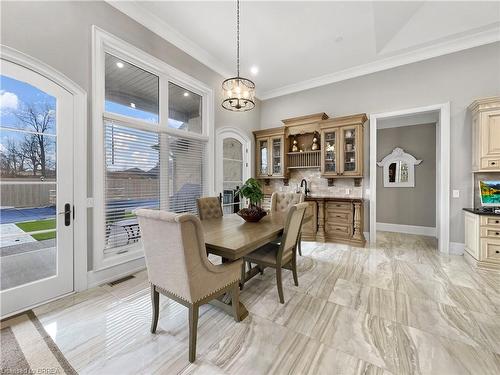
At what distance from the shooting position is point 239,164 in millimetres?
5078

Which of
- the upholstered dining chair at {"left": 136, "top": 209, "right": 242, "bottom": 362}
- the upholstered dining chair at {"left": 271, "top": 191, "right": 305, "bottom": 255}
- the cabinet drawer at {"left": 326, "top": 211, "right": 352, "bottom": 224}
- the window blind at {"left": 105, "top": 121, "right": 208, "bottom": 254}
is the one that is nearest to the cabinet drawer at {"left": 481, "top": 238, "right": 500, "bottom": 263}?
the cabinet drawer at {"left": 326, "top": 211, "right": 352, "bottom": 224}

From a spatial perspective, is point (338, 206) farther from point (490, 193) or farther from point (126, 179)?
point (126, 179)

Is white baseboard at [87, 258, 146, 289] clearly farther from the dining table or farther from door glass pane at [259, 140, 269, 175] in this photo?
door glass pane at [259, 140, 269, 175]

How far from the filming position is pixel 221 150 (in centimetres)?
437

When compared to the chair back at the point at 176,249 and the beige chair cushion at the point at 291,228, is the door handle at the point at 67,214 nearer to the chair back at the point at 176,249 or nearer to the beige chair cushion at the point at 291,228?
the chair back at the point at 176,249

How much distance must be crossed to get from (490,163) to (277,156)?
354 centimetres

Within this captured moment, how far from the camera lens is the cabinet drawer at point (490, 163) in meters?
3.02

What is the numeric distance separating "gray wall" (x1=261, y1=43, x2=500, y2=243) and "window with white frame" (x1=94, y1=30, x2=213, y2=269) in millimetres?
3465

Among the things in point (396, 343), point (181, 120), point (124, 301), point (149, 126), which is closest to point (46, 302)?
point (124, 301)

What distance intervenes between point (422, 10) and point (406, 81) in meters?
1.20

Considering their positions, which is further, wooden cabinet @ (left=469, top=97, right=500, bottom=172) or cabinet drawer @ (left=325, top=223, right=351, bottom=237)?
cabinet drawer @ (left=325, top=223, right=351, bottom=237)

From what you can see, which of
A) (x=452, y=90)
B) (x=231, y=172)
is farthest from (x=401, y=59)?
(x=231, y=172)

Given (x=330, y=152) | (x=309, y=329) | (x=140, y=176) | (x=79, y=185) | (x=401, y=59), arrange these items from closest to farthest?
(x=309, y=329) < (x=79, y=185) < (x=140, y=176) < (x=401, y=59) < (x=330, y=152)

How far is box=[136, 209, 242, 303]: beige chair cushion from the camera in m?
1.34
